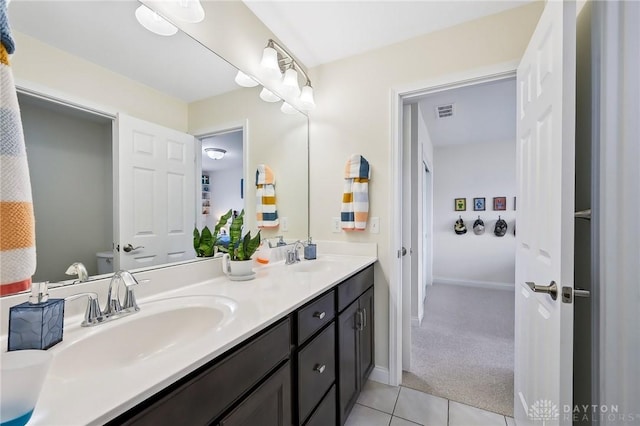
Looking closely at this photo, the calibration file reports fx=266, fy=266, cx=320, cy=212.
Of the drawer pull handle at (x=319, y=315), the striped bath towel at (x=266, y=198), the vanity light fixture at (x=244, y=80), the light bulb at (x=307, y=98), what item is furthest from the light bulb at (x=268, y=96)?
the drawer pull handle at (x=319, y=315)

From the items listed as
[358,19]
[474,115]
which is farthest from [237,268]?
[474,115]

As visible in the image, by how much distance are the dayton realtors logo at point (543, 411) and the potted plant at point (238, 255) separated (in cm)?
132

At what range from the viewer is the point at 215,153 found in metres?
1.45

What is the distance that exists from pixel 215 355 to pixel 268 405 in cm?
34

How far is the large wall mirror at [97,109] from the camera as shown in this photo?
823 mm

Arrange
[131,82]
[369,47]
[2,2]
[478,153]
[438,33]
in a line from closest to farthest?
[2,2], [131,82], [438,33], [369,47], [478,153]

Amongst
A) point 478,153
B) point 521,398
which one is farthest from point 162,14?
point 478,153

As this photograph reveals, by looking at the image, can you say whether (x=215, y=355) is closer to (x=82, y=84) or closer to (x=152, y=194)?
(x=152, y=194)

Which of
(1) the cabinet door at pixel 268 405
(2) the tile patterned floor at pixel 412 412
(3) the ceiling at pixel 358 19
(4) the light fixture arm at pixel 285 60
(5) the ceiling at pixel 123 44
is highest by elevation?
(3) the ceiling at pixel 358 19

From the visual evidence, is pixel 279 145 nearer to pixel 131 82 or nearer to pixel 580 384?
pixel 131 82

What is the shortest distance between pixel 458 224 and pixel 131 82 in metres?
4.70

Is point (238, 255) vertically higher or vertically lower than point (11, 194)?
lower

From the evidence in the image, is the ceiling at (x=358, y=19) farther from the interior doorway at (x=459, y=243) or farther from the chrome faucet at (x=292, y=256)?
the chrome faucet at (x=292, y=256)

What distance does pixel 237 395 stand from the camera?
2.41 ft
